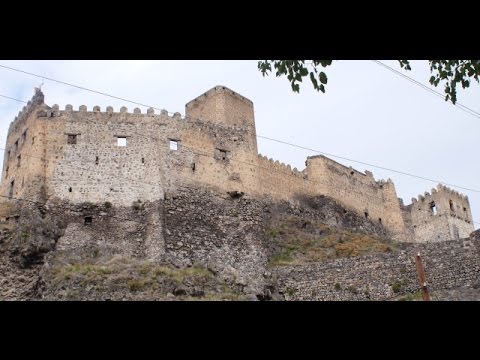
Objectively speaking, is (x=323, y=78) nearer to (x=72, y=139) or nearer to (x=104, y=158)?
(x=104, y=158)

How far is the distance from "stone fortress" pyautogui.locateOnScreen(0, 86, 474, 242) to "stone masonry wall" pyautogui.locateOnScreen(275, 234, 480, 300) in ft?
22.9

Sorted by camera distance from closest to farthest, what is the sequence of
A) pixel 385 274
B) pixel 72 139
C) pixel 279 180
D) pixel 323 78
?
pixel 323 78
pixel 385 274
pixel 72 139
pixel 279 180

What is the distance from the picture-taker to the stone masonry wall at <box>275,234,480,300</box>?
22.5 meters

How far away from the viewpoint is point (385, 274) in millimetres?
23609

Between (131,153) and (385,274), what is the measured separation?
11944 mm

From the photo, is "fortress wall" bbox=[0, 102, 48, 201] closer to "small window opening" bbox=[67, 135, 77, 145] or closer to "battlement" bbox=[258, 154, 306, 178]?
"small window opening" bbox=[67, 135, 77, 145]

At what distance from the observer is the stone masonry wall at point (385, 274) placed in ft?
73.8

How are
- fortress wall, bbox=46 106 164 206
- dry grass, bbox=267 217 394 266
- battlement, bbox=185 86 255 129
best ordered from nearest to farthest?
fortress wall, bbox=46 106 164 206 < dry grass, bbox=267 217 394 266 < battlement, bbox=185 86 255 129

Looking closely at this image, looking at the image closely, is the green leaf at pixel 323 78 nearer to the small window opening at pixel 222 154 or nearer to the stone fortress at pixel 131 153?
the stone fortress at pixel 131 153

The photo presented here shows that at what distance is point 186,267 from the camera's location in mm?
24312

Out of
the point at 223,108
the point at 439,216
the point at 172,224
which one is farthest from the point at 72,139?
the point at 439,216

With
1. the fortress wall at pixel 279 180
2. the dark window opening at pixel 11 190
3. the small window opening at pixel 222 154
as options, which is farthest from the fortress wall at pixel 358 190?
the dark window opening at pixel 11 190

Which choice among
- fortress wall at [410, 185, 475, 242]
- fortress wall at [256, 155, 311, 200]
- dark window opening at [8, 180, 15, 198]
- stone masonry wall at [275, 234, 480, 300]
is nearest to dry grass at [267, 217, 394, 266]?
fortress wall at [256, 155, 311, 200]
